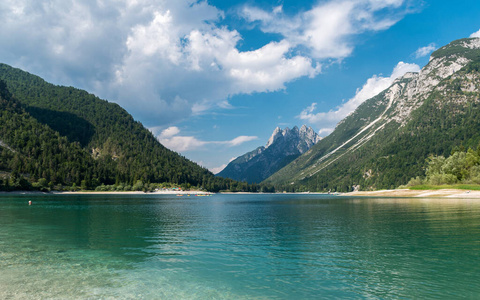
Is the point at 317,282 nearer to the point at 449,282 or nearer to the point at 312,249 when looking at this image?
the point at 449,282

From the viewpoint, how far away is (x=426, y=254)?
3041cm

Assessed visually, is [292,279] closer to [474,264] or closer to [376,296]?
[376,296]

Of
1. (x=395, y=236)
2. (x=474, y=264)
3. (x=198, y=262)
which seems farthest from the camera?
(x=395, y=236)

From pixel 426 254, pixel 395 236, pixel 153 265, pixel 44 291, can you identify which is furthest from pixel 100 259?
pixel 395 236

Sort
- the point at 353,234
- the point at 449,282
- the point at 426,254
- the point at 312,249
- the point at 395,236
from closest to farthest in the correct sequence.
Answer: the point at 449,282 → the point at 426,254 → the point at 312,249 → the point at 395,236 → the point at 353,234

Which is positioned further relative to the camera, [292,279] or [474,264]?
[474,264]

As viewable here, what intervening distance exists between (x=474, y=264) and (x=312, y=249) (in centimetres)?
1474

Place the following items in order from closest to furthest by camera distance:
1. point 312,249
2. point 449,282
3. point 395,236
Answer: point 449,282 < point 312,249 < point 395,236

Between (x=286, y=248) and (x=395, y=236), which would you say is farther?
(x=395, y=236)

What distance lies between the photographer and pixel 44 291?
19.9 metres

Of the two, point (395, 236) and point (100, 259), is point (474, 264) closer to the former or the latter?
point (395, 236)

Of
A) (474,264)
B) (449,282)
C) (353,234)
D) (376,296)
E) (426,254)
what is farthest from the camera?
(353,234)

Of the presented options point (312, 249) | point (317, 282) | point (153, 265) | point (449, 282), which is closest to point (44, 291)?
point (153, 265)

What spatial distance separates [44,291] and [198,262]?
41.5 feet
